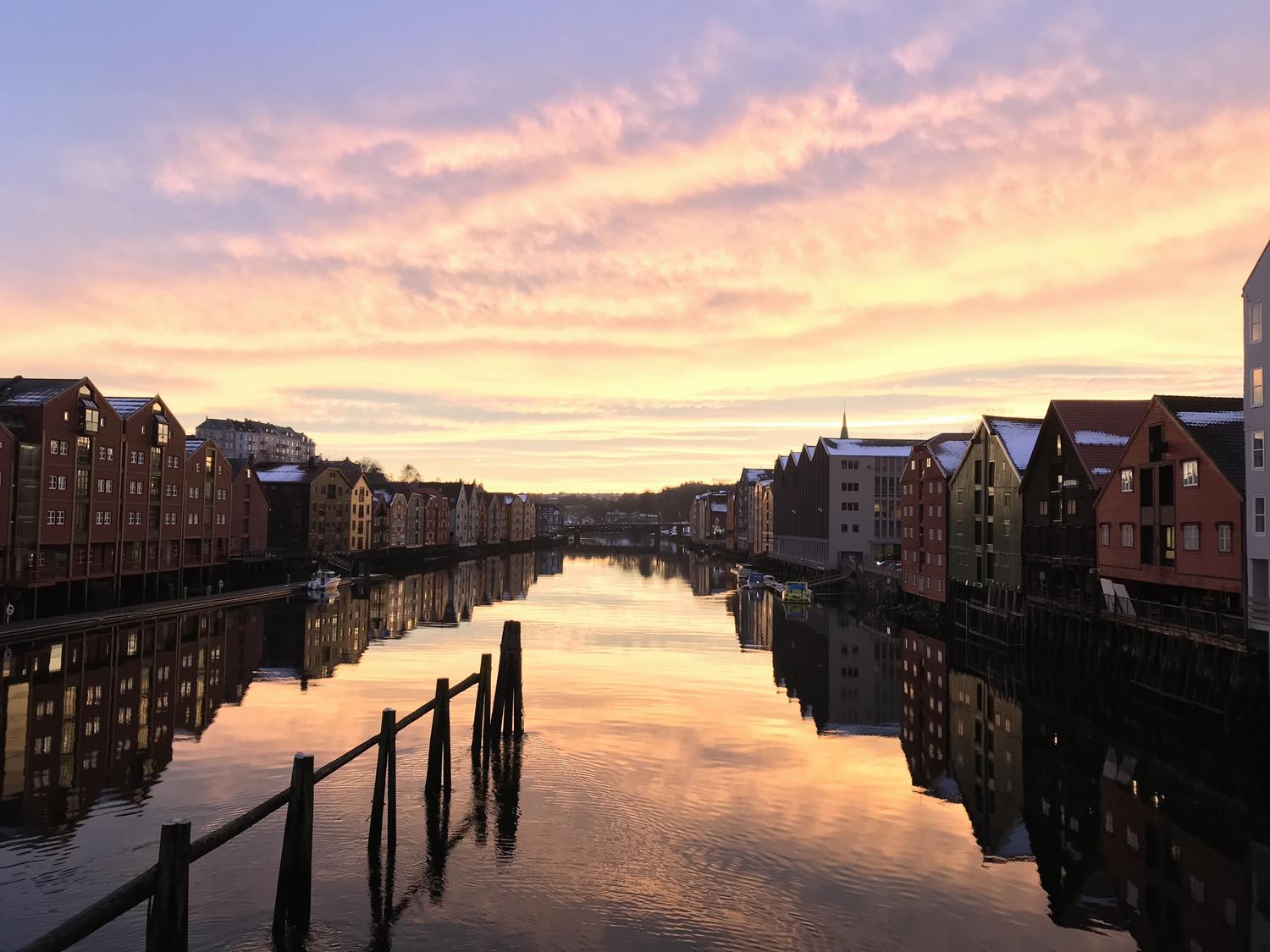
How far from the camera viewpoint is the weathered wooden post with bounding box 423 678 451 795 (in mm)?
24094

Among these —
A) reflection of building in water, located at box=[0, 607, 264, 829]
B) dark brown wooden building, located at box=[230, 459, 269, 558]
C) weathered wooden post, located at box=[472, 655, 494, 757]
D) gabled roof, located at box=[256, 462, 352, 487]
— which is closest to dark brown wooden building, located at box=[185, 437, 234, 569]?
dark brown wooden building, located at box=[230, 459, 269, 558]

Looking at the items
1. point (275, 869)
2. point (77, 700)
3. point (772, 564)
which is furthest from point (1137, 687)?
point (772, 564)

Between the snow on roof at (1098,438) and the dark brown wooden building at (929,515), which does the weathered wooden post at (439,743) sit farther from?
the dark brown wooden building at (929,515)

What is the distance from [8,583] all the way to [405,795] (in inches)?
1888

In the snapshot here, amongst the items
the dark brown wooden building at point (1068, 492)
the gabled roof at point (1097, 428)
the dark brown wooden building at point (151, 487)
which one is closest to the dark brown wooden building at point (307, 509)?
the dark brown wooden building at point (151, 487)

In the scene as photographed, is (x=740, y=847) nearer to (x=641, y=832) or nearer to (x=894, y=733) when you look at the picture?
(x=641, y=832)

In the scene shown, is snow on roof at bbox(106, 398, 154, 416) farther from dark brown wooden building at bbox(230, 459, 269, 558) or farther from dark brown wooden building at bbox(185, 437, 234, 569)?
dark brown wooden building at bbox(230, 459, 269, 558)

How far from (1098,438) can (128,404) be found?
71.7 metres

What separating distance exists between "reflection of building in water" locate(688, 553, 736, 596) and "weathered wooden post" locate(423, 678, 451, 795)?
279 ft

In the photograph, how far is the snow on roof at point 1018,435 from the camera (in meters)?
66.2

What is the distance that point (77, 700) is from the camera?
36.6 metres

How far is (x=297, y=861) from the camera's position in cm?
1656

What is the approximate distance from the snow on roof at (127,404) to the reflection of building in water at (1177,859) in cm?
7236

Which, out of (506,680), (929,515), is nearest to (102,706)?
(506,680)
